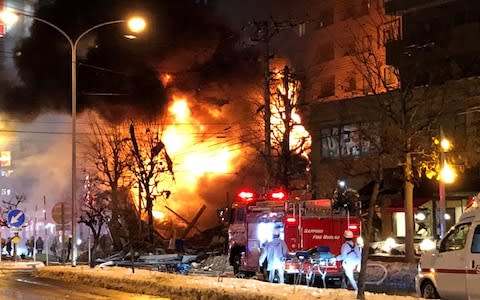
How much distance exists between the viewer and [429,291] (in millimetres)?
12453

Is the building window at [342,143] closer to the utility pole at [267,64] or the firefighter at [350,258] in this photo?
the utility pole at [267,64]

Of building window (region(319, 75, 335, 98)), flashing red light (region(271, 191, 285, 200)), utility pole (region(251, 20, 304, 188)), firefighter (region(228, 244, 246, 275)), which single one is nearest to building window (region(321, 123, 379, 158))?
utility pole (region(251, 20, 304, 188))

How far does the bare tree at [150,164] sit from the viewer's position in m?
36.9

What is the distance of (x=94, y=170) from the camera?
137ft

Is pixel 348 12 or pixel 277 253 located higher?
pixel 348 12

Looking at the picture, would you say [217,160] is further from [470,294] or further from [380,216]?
[470,294]

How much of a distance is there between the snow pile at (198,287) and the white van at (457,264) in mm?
766

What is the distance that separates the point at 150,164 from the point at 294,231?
20220 mm

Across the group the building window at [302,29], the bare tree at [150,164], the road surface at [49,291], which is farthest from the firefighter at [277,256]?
the building window at [302,29]

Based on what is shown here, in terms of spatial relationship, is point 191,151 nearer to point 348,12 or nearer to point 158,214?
point 158,214

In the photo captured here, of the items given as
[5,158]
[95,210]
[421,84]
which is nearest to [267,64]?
[421,84]

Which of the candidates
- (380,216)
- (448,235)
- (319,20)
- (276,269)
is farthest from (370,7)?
(448,235)

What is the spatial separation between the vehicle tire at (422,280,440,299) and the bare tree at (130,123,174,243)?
24.0m

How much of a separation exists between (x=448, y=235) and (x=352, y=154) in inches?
925
